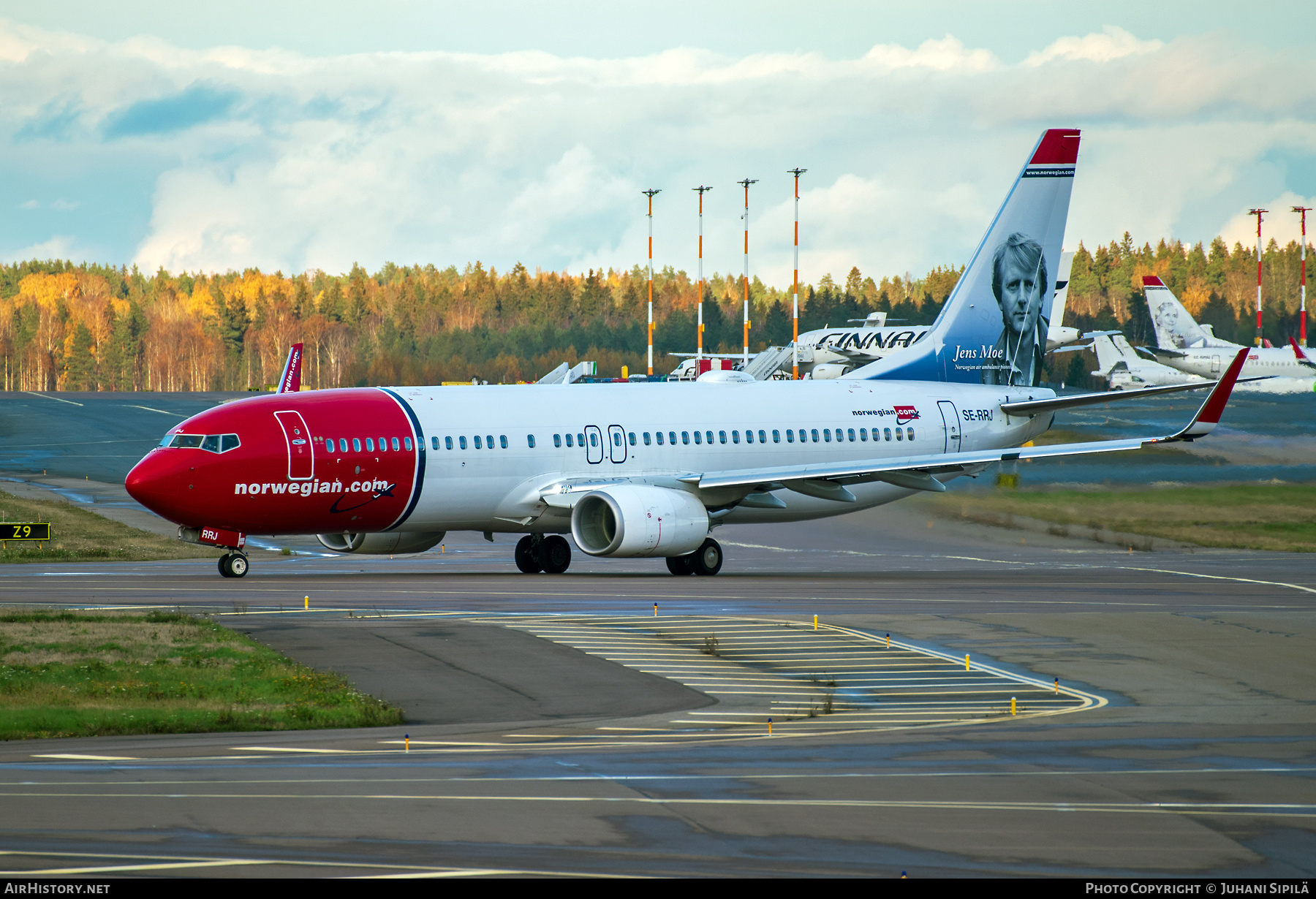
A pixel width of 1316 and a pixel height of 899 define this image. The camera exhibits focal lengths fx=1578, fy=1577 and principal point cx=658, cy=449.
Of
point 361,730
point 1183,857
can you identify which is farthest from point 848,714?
point 1183,857

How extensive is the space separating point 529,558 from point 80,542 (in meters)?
18.1

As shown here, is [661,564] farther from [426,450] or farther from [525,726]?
A: [525,726]

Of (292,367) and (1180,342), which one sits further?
(1180,342)

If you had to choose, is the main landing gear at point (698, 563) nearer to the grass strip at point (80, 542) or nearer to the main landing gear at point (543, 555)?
the main landing gear at point (543, 555)

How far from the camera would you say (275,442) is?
36125 millimetres

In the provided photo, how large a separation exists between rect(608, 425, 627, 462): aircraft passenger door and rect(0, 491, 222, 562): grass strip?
1554 centimetres

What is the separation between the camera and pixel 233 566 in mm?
37844

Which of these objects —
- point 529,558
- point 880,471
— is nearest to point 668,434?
point 529,558

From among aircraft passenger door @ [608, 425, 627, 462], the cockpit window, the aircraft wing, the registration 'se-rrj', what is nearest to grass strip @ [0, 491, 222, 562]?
the registration 'se-rrj'

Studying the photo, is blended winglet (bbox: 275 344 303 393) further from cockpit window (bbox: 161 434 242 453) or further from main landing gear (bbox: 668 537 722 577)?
cockpit window (bbox: 161 434 242 453)

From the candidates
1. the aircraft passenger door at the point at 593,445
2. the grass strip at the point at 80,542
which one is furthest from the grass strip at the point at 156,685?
the grass strip at the point at 80,542

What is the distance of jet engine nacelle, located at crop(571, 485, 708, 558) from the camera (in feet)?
125

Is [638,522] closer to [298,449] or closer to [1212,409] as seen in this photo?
[298,449]

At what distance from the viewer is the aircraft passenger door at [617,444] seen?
→ 4077 cm
